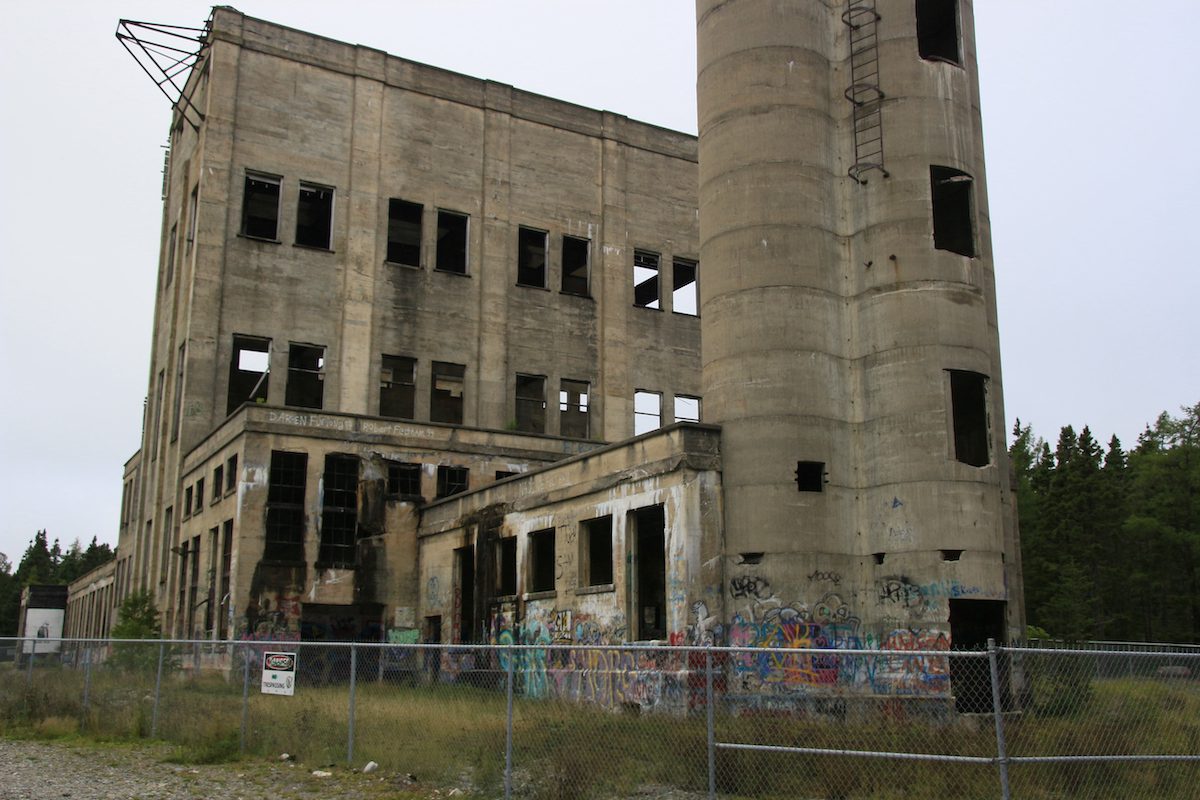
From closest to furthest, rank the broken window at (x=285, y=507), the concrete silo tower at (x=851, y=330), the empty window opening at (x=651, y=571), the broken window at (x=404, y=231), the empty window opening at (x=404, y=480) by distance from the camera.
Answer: the concrete silo tower at (x=851, y=330)
the empty window opening at (x=651, y=571)
the broken window at (x=285, y=507)
the empty window opening at (x=404, y=480)
the broken window at (x=404, y=231)

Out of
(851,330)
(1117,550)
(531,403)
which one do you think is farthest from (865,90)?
(1117,550)

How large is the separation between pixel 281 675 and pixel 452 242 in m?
32.1

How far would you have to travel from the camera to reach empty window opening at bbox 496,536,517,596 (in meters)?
27.8

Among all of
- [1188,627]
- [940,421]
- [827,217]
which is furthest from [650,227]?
[1188,627]

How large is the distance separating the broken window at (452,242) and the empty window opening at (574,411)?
240 inches

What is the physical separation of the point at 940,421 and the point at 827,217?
520cm

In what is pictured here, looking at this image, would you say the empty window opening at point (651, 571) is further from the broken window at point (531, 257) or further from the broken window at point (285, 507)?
the broken window at point (531, 257)

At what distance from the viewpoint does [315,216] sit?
42938 mm

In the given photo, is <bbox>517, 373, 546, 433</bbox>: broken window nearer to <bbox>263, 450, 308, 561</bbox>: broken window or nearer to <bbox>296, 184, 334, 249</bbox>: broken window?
<bbox>296, 184, 334, 249</bbox>: broken window

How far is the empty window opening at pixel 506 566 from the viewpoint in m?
27.8

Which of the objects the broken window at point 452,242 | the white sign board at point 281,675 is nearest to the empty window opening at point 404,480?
the broken window at point 452,242

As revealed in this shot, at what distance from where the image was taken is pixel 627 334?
4466 cm

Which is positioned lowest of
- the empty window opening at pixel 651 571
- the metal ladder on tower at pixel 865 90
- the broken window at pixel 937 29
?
the empty window opening at pixel 651 571

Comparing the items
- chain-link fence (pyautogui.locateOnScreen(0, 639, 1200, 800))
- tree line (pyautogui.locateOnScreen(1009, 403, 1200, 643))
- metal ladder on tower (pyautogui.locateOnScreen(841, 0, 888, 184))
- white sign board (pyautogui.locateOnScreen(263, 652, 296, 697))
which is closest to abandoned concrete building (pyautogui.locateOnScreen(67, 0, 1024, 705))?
metal ladder on tower (pyautogui.locateOnScreen(841, 0, 888, 184))
